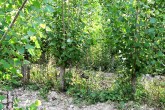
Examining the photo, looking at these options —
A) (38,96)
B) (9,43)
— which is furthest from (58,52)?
(9,43)

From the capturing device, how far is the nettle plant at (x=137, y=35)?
4227 millimetres

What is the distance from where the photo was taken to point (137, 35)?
4.39 metres

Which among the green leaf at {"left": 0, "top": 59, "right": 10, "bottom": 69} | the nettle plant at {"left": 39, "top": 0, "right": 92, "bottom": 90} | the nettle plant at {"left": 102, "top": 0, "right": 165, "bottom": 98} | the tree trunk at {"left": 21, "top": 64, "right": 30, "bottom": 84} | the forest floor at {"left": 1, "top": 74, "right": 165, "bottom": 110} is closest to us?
the green leaf at {"left": 0, "top": 59, "right": 10, "bottom": 69}

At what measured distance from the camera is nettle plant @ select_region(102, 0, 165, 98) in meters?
4.23

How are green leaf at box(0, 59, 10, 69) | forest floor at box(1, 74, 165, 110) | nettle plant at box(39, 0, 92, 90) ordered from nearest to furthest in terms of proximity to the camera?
green leaf at box(0, 59, 10, 69)
forest floor at box(1, 74, 165, 110)
nettle plant at box(39, 0, 92, 90)

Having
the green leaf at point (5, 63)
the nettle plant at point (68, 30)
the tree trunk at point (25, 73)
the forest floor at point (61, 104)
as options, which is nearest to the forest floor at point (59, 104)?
the forest floor at point (61, 104)

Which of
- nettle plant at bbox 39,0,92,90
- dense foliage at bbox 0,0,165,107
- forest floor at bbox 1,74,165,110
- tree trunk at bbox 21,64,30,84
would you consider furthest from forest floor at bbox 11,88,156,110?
nettle plant at bbox 39,0,92,90

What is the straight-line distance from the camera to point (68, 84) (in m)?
5.61

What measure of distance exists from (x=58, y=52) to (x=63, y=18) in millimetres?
742

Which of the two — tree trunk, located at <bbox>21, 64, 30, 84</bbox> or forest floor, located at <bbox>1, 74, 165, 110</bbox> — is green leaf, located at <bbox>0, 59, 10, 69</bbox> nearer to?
forest floor, located at <bbox>1, 74, 165, 110</bbox>

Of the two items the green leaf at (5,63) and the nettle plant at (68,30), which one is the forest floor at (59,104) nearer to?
the nettle plant at (68,30)

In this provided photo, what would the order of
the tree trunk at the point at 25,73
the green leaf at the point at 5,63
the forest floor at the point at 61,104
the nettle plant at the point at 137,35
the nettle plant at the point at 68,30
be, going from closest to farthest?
the green leaf at the point at 5,63 < the nettle plant at the point at 137,35 < the forest floor at the point at 61,104 < the nettle plant at the point at 68,30 < the tree trunk at the point at 25,73

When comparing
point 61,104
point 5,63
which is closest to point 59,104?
point 61,104

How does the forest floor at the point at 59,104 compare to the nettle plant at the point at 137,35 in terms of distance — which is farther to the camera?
the forest floor at the point at 59,104
